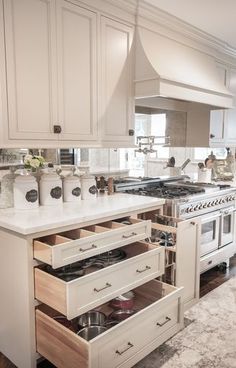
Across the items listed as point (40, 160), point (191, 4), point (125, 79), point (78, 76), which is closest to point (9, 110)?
point (40, 160)

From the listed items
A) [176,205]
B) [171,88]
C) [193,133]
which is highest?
[171,88]

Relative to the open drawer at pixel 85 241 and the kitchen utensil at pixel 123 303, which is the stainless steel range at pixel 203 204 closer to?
the open drawer at pixel 85 241

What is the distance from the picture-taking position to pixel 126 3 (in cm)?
237

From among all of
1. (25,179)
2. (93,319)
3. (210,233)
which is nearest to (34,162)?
(25,179)

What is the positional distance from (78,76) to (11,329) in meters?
1.67

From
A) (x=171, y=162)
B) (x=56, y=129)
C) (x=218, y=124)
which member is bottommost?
(x=171, y=162)

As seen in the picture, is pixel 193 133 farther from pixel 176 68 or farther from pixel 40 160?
pixel 40 160

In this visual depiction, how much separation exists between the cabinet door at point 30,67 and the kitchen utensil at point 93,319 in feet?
3.99

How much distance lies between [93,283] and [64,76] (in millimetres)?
1317

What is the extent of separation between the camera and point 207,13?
2611mm

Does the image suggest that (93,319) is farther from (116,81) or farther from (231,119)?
(231,119)

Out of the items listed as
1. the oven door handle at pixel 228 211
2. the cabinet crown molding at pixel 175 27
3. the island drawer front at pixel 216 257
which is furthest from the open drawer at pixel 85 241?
the cabinet crown molding at pixel 175 27

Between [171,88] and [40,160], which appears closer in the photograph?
[40,160]

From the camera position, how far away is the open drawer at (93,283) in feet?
5.22
